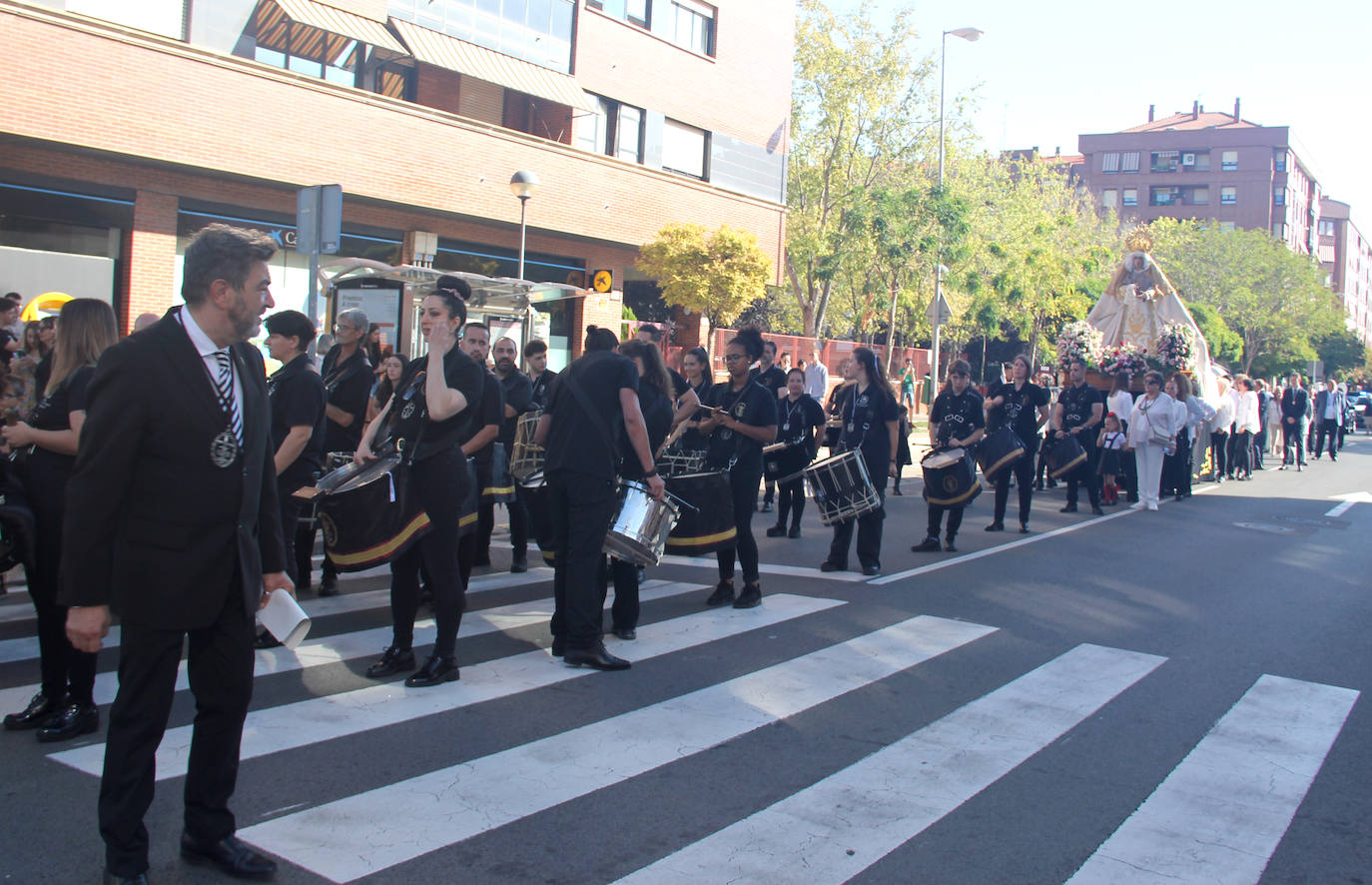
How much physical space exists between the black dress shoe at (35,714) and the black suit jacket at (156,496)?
183cm

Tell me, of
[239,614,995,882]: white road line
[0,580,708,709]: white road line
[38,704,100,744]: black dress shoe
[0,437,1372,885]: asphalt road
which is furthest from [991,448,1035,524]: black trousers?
[38,704,100,744]: black dress shoe

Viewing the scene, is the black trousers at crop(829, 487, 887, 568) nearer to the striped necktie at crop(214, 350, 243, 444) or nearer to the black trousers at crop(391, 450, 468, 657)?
the black trousers at crop(391, 450, 468, 657)

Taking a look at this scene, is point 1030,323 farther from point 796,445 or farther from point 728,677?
point 728,677

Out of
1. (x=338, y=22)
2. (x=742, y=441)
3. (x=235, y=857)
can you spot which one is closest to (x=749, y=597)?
(x=742, y=441)

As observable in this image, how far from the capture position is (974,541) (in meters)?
11.2

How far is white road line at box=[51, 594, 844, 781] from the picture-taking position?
14.4 ft

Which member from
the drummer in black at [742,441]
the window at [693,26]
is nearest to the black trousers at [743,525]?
the drummer in black at [742,441]

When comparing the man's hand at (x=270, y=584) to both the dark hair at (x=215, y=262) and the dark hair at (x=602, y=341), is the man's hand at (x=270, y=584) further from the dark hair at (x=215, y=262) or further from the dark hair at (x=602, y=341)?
the dark hair at (x=602, y=341)

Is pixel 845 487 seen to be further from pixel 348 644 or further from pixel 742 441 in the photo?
pixel 348 644

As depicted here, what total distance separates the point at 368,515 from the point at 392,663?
77 centimetres

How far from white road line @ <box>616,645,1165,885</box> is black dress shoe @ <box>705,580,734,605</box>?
2286 mm

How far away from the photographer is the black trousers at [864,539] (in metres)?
8.99

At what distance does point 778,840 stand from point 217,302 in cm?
250

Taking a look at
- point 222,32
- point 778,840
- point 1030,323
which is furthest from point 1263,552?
point 1030,323
